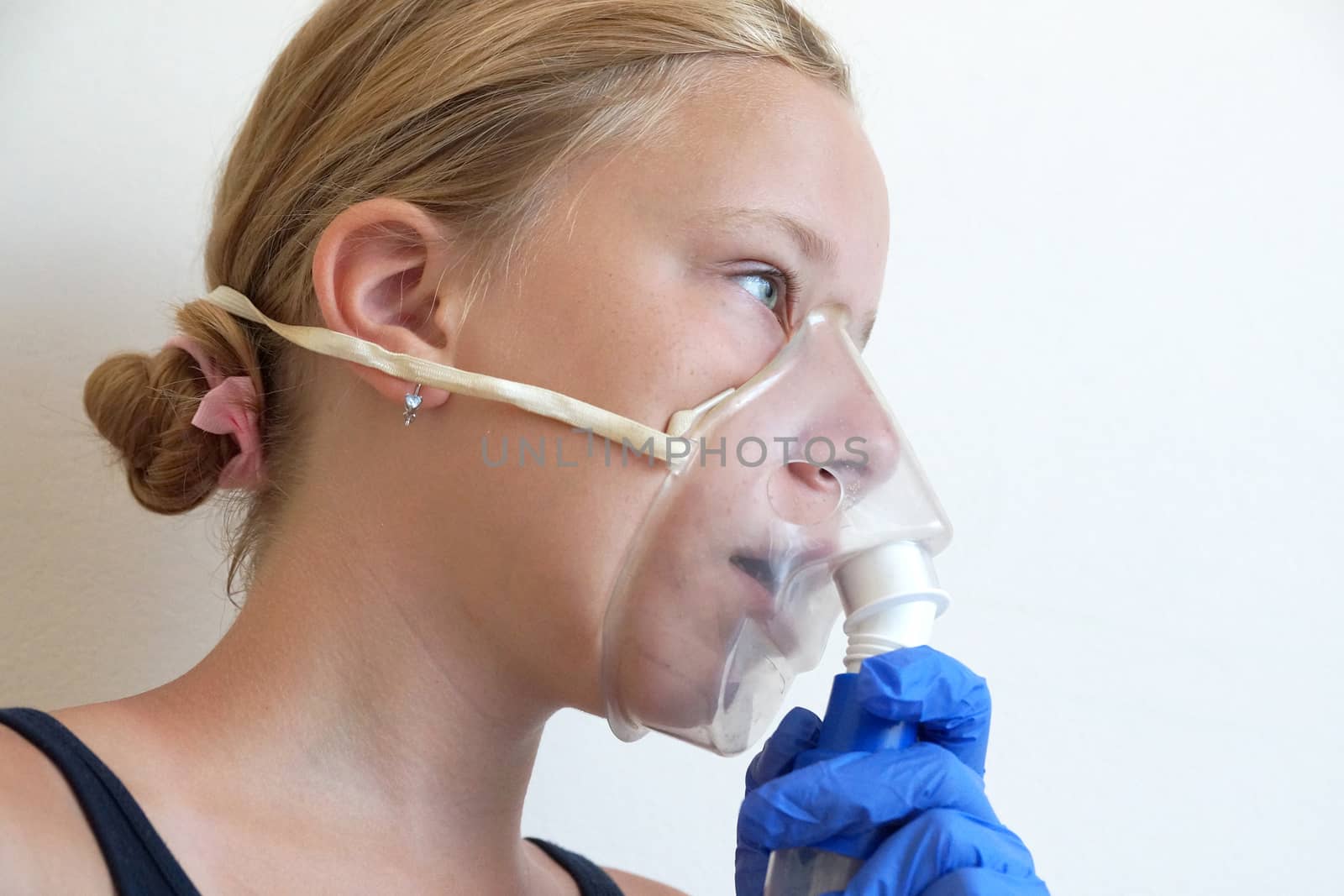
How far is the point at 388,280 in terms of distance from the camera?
98 cm

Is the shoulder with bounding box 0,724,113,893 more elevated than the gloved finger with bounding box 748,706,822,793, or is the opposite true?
the gloved finger with bounding box 748,706,822,793

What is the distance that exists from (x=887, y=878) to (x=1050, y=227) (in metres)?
0.93

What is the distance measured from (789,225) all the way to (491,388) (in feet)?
0.86

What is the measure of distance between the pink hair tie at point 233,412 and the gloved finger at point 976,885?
67 cm

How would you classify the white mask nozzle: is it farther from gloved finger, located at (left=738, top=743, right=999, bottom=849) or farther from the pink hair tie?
the pink hair tie

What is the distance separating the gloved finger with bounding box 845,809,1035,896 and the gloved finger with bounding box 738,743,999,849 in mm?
15

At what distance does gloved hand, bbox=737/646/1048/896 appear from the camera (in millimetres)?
808

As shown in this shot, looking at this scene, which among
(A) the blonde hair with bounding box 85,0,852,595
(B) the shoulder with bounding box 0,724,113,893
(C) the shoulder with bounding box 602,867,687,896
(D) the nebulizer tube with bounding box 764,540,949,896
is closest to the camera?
(B) the shoulder with bounding box 0,724,113,893

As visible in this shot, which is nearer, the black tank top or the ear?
A: the black tank top

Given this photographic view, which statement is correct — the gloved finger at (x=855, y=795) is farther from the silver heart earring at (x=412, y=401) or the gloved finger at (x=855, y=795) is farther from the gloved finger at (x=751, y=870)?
the silver heart earring at (x=412, y=401)

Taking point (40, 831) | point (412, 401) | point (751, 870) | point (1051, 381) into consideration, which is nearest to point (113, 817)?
point (40, 831)

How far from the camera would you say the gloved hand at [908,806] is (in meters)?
0.81

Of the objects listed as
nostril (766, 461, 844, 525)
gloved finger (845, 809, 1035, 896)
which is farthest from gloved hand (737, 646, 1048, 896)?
nostril (766, 461, 844, 525)

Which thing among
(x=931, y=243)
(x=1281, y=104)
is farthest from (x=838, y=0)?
(x=1281, y=104)
